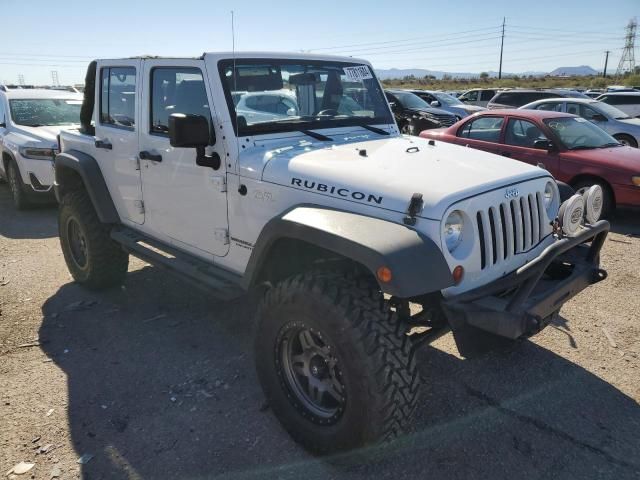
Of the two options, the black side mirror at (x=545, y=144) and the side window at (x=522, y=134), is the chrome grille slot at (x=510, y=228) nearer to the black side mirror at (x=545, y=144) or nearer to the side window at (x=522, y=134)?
the black side mirror at (x=545, y=144)

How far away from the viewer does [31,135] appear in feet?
25.2

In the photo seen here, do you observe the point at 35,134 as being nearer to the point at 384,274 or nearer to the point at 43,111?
the point at 43,111

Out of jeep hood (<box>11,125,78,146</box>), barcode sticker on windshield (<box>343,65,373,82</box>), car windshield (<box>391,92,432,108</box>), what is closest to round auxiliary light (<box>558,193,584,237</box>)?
barcode sticker on windshield (<box>343,65,373,82</box>)

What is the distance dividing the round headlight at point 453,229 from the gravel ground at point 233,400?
1.09m

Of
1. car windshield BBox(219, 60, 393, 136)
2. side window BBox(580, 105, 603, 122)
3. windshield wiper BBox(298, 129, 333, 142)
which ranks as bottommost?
side window BBox(580, 105, 603, 122)

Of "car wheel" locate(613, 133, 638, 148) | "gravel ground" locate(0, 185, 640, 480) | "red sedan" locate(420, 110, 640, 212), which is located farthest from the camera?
"car wheel" locate(613, 133, 638, 148)

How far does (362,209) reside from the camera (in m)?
2.54

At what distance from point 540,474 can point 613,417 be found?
2.53ft

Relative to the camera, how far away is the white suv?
24.5 feet

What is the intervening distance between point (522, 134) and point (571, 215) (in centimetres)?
539

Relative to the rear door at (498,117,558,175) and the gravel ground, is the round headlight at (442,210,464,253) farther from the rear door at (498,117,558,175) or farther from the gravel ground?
the rear door at (498,117,558,175)

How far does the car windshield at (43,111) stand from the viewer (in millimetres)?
8312

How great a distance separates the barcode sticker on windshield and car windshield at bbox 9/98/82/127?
21.1 feet

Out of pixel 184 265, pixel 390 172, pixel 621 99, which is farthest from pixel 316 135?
pixel 621 99
